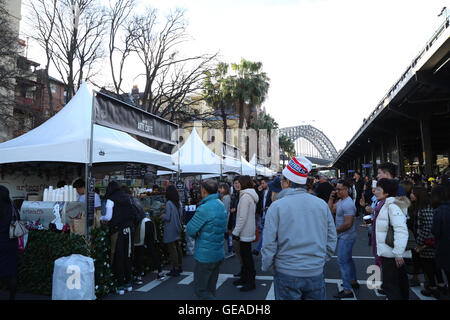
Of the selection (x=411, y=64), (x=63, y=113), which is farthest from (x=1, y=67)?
(x=411, y=64)

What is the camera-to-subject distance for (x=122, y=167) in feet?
28.2

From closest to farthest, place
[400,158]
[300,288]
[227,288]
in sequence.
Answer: [300,288], [227,288], [400,158]

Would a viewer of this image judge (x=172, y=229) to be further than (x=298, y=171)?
Yes

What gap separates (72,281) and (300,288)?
3317mm

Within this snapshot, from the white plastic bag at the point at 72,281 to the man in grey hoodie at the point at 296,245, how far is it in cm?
298

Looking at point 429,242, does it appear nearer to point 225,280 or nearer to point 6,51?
point 225,280

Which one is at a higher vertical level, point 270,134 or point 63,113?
point 270,134

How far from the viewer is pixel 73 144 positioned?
206 inches

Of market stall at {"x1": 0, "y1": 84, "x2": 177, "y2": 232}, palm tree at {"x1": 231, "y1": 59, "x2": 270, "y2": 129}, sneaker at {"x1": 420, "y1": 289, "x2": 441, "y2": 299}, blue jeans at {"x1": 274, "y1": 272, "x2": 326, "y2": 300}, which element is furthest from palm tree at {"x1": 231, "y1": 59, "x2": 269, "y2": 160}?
blue jeans at {"x1": 274, "y1": 272, "x2": 326, "y2": 300}

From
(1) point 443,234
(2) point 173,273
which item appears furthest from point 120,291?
Result: (1) point 443,234

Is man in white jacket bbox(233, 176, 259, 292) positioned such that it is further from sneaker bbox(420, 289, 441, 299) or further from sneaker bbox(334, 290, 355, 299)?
sneaker bbox(420, 289, 441, 299)

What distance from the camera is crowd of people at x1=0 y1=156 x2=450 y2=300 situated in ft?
7.87
